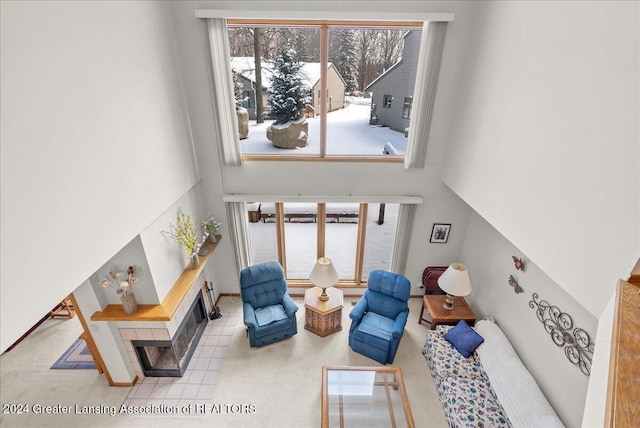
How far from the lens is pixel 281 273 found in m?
5.01

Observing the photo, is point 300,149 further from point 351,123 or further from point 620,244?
point 620,244

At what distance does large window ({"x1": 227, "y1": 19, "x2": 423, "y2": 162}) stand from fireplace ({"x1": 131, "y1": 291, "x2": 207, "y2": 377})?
2.64 meters

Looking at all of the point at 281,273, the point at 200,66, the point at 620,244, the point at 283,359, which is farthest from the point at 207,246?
the point at 620,244

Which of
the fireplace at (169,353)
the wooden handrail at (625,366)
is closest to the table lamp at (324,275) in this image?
the fireplace at (169,353)

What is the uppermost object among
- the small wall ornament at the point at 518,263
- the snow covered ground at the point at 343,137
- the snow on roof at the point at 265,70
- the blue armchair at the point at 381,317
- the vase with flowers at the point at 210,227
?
the snow on roof at the point at 265,70

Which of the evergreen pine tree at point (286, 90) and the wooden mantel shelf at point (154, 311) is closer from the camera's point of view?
the wooden mantel shelf at point (154, 311)

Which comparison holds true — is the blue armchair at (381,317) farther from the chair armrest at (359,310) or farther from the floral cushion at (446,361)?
the floral cushion at (446,361)

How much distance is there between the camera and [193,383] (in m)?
4.15

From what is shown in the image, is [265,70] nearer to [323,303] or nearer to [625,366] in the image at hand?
[323,303]

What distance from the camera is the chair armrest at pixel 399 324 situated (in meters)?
4.31

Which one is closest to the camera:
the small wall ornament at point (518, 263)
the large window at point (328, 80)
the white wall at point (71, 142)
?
the white wall at point (71, 142)

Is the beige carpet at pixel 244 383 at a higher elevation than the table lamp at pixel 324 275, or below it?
below

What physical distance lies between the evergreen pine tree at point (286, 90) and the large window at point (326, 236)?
1.45 m

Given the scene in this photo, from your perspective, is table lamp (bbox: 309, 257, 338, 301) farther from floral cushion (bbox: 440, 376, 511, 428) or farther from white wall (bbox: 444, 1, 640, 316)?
white wall (bbox: 444, 1, 640, 316)
